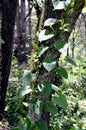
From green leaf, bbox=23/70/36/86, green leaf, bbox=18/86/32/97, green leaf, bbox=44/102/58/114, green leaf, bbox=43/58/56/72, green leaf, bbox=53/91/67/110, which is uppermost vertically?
green leaf, bbox=43/58/56/72

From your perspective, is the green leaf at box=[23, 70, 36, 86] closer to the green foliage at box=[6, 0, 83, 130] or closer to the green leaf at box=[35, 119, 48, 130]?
the green foliage at box=[6, 0, 83, 130]

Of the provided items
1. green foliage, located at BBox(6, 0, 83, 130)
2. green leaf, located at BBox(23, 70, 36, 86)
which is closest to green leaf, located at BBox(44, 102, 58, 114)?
green foliage, located at BBox(6, 0, 83, 130)

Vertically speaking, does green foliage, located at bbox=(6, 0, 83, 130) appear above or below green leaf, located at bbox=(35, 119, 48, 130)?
above

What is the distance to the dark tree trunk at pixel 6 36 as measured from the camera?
516cm

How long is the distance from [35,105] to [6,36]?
4.16 m

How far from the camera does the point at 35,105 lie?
1.28 m

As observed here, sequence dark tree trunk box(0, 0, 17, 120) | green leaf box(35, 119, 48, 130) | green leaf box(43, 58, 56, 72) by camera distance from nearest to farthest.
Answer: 1. green leaf box(43, 58, 56, 72)
2. green leaf box(35, 119, 48, 130)
3. dark tree trunk box(0, 0, 17, 120)

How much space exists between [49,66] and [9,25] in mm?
4220

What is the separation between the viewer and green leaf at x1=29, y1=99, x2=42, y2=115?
1.26m

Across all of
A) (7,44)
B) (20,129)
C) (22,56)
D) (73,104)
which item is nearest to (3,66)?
(7,44)

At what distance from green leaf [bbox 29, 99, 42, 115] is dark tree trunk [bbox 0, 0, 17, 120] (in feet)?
13.2

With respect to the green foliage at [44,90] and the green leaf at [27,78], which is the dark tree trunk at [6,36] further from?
the green leaf at [27,78]

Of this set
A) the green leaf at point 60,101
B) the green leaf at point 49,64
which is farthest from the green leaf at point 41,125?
the green leaf at point 49,64

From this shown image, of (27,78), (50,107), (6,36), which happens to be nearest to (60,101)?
(50,107)
